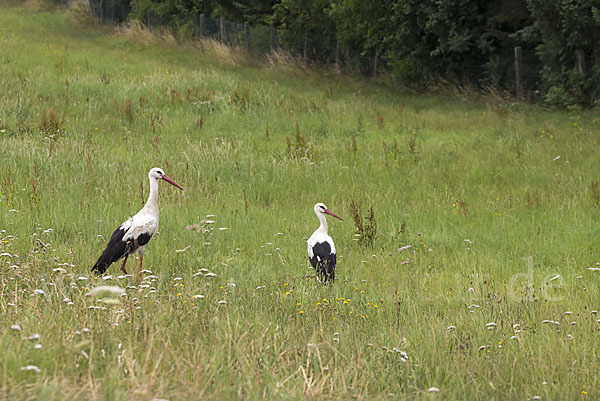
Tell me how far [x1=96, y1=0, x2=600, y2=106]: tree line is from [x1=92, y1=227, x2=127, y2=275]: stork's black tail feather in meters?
15.5

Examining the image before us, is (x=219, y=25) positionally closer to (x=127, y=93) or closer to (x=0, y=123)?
(x=127, y=93)

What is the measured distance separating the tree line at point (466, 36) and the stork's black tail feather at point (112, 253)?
15483mm

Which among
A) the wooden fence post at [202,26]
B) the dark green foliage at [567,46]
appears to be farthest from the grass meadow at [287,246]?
the wooden fence post at [202,26]

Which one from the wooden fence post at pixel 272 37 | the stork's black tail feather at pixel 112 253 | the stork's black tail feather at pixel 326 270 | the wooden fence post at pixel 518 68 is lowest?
the stork's black tail feather at pixel 326 270

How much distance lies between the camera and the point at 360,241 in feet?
26.3

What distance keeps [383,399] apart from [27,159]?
8.44m

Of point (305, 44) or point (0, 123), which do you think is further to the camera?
point (305, 44)

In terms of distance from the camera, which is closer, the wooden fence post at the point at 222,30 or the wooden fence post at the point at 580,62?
the wooden fence post at the point at 580,62

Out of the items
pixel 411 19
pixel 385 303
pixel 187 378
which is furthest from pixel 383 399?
pixel 411 19

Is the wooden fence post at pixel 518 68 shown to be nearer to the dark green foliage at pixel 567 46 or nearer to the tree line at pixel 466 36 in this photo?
the tree line at pixel 466 36

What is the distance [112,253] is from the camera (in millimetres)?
6285

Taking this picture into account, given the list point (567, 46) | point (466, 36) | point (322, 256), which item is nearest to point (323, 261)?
point (322, 256)

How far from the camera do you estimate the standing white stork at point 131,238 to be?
6258 millimetres

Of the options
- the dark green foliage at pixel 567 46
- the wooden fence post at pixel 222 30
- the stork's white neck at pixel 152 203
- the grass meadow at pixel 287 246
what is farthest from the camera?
the wooden fence post at pixel 222 30
